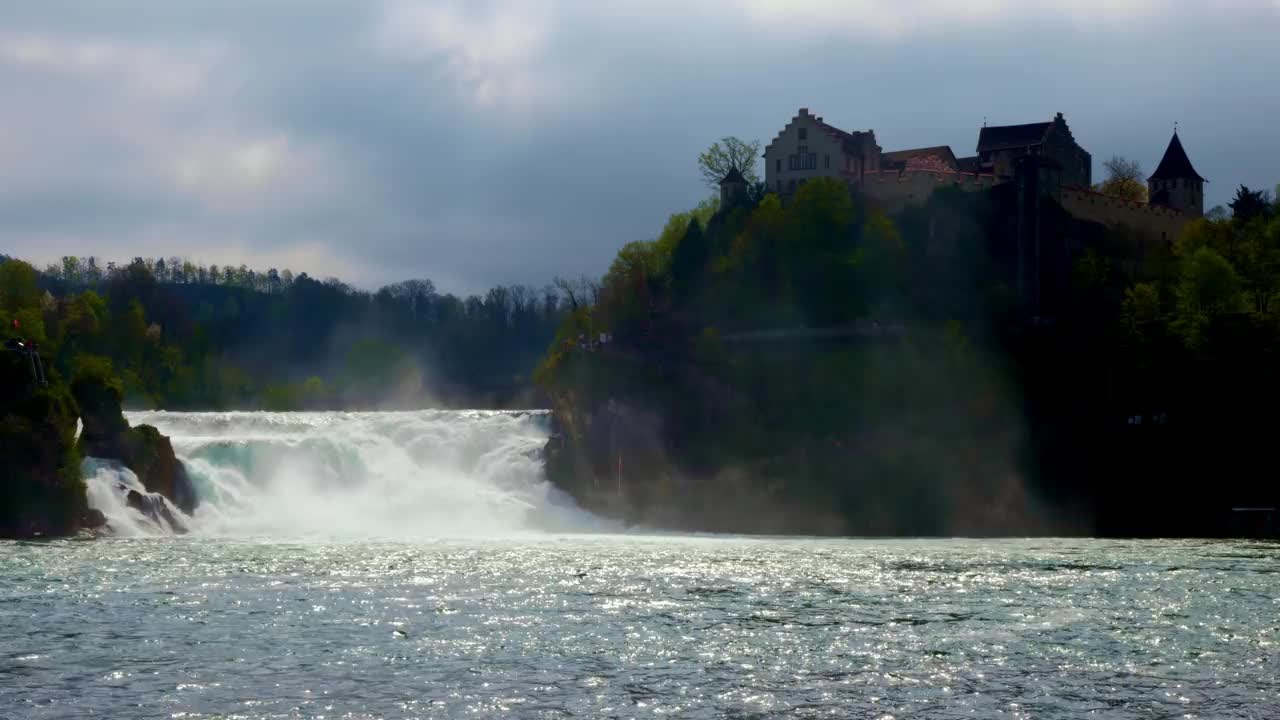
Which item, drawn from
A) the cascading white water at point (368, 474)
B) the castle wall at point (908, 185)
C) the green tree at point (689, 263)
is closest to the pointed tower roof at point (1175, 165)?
the castle wall at point (908, 185)

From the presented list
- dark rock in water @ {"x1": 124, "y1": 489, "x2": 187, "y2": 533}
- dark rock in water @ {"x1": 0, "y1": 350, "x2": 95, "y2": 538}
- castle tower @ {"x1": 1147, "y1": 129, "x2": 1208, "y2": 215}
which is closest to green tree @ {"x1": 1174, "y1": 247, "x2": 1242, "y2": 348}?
castle tower @ {"x1": 1147, "y1": 129, "x2": 1208, "y2": 215}

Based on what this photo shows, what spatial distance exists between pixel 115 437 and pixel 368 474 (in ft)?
56.4

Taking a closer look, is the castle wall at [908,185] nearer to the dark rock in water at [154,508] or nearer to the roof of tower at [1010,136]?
the roof of tower at [1010,136]

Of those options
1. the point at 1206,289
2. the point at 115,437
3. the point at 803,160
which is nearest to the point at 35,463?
the point at 115,437

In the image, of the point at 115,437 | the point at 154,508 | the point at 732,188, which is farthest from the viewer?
the point at 732,188

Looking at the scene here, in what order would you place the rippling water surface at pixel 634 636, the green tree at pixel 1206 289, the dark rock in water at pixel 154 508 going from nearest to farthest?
the rippling water surface at pixel 634 636
the dark rock in water at pixel 154 508
the green tree at pixel 1206 289

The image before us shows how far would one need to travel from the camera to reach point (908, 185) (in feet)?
339

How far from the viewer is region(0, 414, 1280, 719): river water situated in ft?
88.4

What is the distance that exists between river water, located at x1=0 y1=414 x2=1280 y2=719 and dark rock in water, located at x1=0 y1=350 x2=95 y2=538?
275cm

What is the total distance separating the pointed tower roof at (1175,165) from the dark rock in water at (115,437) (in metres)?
Answer: 81.7

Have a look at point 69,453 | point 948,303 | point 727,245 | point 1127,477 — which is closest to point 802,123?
point 727,245

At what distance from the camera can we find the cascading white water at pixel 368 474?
254 ft

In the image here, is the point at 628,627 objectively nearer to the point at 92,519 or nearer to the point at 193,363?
the point at 92,519

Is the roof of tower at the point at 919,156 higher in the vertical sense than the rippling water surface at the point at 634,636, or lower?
higher
